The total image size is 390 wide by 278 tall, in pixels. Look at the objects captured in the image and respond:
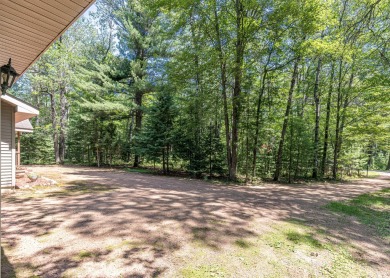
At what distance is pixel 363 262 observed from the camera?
9.73 ft

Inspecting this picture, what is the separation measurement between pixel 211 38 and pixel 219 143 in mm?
5470

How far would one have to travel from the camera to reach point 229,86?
10641mm

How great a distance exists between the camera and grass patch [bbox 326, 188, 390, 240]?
14.5 feet

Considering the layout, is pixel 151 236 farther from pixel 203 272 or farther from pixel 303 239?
pixel 303 239

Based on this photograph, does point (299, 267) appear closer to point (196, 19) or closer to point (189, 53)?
point (189, 53)

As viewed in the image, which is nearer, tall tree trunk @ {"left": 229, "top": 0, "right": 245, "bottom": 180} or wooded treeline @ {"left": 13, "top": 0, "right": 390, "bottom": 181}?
tall tree trunk @ {"left": 229, "top": 0, "right": 245, "bottom": 180}

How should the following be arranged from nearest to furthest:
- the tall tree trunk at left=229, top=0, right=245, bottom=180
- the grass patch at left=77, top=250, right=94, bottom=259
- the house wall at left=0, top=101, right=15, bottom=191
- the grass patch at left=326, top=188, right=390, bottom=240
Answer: the grass patch at left=77, top=250, right=94, bottom=259 < the grass patch at left=326, top=188, right=390, bottom=240 < the house wall at left=0, top=101, right=15, bottom=191 < the tall tree trunk at left=229, top=0, right=245, bottom=180

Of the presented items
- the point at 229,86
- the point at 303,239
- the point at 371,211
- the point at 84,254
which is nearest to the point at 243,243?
the point at 303,239

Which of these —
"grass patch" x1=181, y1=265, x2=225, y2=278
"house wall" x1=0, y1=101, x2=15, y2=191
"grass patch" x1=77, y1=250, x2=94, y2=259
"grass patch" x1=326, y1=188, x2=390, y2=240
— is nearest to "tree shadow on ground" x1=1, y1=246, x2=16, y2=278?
"grass patch" x1=77, y1=250, x2=94, y2=259

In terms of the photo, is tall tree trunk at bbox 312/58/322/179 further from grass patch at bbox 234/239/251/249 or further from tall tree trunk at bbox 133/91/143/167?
tall tree trunk at bbox 133/91/143/167

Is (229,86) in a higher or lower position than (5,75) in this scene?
higher

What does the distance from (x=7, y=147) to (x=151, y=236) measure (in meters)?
6.30

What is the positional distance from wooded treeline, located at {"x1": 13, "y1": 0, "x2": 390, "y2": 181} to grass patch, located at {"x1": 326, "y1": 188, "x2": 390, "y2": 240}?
4.40m

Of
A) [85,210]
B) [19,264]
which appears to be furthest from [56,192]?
[19,264]
